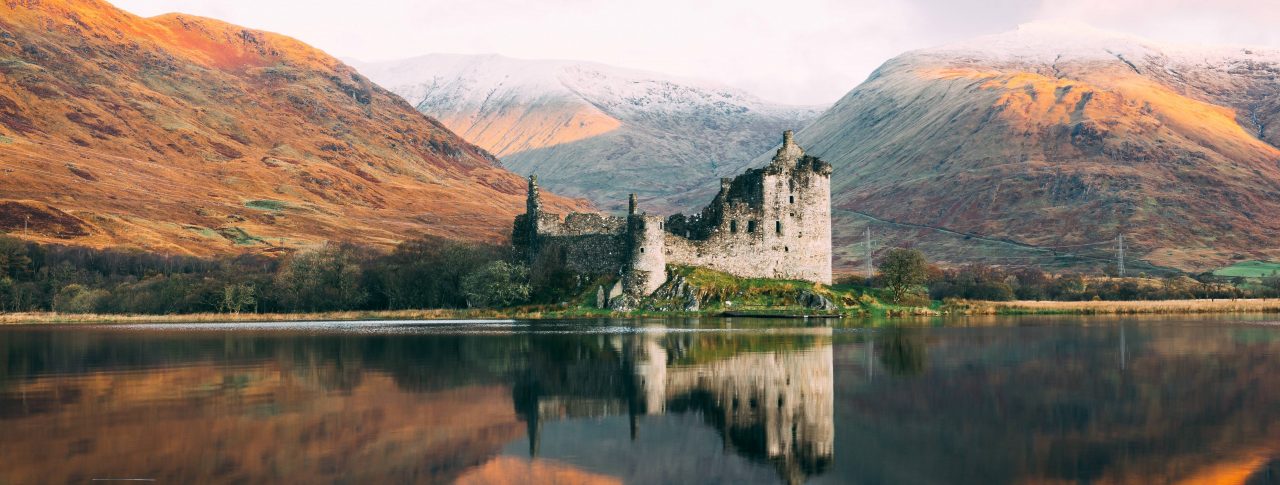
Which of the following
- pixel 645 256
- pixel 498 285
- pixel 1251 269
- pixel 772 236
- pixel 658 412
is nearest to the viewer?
pixel 658 412

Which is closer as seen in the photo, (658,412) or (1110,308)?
(658,412)

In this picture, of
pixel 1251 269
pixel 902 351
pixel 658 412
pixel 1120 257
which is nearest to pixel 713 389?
pixel 658 412

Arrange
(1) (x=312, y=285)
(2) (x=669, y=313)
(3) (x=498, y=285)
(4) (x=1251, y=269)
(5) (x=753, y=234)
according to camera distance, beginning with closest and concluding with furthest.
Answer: (2) (x=669, y=313) → (5) (x=753, y=234) → (3) (x=498, y=285) → (1) (x=312, y=285) → (4) (x=1251, y=269)

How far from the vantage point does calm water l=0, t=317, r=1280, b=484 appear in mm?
16438

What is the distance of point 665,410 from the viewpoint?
22656 millimetres

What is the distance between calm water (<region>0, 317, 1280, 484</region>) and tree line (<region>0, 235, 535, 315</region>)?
3458 centimetres

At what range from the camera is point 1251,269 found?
5123 inches

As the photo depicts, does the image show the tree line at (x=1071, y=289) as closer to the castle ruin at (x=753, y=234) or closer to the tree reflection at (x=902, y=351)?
the castle ruin at (x=753, y=234)

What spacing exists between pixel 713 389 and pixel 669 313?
36.5 metres

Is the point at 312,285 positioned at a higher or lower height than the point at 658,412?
higher

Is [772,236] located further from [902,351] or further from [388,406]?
[388,406]

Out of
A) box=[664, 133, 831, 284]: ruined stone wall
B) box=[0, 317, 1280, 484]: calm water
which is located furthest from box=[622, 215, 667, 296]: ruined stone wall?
box=[0, 317, 1280, 484]: calm water

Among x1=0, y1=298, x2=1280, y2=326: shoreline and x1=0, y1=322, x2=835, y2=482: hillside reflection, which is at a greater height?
x1=0, y1=298, x2=1280, y2=326: shoreline

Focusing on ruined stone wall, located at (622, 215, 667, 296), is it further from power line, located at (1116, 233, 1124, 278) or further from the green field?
the green field
